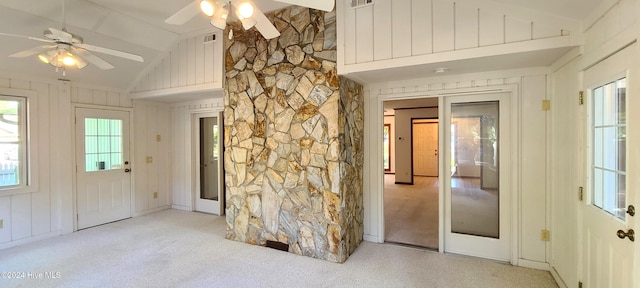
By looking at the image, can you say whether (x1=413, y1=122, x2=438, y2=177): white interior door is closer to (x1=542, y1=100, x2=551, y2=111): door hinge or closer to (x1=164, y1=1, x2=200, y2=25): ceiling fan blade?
(x1=542, y1=100, x2=551, y2=111): door hinge

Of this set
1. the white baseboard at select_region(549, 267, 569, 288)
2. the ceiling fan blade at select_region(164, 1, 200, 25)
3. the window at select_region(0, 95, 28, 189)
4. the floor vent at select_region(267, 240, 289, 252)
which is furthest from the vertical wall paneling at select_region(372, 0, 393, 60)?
the window at select_region(0, 95, 28, 189)

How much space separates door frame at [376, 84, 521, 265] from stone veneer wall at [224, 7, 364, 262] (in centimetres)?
21

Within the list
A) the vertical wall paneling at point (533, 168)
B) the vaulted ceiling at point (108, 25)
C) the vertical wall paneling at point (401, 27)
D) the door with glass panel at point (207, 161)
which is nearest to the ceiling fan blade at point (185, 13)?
the vaulted ceiling at point (108, 25)

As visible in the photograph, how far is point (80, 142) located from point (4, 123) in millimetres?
927

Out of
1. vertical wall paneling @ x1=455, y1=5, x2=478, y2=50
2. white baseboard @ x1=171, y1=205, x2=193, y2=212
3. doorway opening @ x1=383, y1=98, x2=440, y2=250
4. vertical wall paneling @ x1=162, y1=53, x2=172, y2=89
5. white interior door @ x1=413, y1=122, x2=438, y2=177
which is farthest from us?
white interior door @ x1=413, y1=122, x2=438, y2=177

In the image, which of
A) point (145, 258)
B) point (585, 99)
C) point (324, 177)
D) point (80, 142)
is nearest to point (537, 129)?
point (585, 99)

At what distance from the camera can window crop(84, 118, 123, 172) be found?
485cm

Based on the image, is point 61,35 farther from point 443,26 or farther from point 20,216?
point 443,26

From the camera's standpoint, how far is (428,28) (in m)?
2.89

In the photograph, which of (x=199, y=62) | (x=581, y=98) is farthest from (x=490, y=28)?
(x=199, y=62)

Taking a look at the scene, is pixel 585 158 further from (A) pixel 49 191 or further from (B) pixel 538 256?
(A) pixel 49 191

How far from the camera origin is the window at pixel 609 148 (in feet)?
6.22

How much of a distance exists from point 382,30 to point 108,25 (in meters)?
3.53

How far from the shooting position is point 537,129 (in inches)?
125
